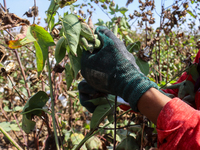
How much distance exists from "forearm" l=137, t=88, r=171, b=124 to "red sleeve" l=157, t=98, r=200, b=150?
2 cm

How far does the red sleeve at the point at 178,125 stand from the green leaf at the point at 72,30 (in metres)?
0.45

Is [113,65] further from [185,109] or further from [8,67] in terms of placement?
[8,67]

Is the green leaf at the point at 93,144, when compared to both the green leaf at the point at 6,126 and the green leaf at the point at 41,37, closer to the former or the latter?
the green leaf at the point at 6,126

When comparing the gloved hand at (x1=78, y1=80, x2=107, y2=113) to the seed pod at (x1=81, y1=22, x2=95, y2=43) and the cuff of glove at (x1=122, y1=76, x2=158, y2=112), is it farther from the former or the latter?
the seed pod at (x1=81, y1=22, x2=95, y2=43)

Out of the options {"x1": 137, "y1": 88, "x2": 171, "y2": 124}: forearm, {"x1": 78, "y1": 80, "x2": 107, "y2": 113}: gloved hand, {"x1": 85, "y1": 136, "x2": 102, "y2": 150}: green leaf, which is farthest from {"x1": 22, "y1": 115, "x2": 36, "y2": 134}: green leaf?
{"x1": 85, "y1": 136, "x2": 102, "y2": 150}: green leaf

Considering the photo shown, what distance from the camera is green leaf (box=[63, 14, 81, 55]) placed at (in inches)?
27.0

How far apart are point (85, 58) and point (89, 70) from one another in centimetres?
6

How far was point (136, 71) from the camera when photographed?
2.79ft

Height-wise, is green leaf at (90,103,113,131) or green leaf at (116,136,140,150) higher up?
green leaf at (90,103,113,131)

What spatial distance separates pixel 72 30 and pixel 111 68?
0.27 meters

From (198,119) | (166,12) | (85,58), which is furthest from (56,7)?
(166,12)

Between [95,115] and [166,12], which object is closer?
[95,115]

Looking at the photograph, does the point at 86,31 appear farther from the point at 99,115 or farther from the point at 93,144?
the point at 93,144

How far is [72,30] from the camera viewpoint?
2.32 feet
